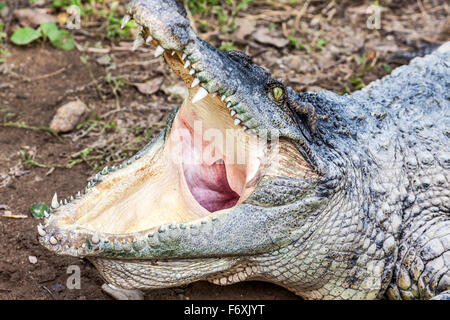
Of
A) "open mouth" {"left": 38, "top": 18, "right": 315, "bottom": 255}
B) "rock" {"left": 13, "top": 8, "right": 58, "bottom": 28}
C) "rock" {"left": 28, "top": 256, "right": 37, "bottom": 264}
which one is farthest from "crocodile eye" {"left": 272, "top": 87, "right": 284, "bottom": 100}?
"rock" {"left": 13, "top": 8, "right": 58, "bottom": 28}

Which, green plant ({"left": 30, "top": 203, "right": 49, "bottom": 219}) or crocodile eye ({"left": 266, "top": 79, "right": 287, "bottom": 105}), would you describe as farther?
green plant ({"left": 30, "top": 203, "right": 49, "bottom": 219})

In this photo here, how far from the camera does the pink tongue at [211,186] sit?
375cm

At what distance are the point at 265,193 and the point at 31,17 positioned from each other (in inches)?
152

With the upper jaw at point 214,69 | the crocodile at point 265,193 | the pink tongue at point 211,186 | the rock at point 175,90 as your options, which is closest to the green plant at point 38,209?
the crocodile at point 265,193

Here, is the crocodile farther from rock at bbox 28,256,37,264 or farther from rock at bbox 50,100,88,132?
rock at bbox 50,100,88,132

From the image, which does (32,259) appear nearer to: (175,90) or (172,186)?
(172,186)

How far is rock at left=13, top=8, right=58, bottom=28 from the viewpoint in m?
6.03

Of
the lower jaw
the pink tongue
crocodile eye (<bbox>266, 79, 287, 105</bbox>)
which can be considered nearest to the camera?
crocodile eye (<bbox>266, 79, 287, 105</bbox>)

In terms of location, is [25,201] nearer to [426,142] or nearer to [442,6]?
[426,142]

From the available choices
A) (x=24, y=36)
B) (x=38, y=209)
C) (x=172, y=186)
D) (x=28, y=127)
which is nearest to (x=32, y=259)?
(x=38, y=209)

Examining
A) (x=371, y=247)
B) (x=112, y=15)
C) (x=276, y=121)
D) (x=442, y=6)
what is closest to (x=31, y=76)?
(x=112, y=15)

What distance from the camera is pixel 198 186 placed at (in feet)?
12.4

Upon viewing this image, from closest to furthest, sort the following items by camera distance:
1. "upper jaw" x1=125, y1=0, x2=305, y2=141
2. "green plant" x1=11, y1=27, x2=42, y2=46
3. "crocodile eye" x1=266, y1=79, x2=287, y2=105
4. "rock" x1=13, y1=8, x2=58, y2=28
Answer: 1. "upper jaw" x1=125, y1=0, x2=305, y2=141
2. "crocodile eye" x1=266, y1=79, x2=287, y2=105
3. "green plant" x1=11, y1=27, x2=42, y2=46
4. "rock" x1=13, y1=8, x2=58, y2=28

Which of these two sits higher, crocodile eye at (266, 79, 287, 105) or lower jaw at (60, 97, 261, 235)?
crocodile eye at (266, 79, 287, 105)
